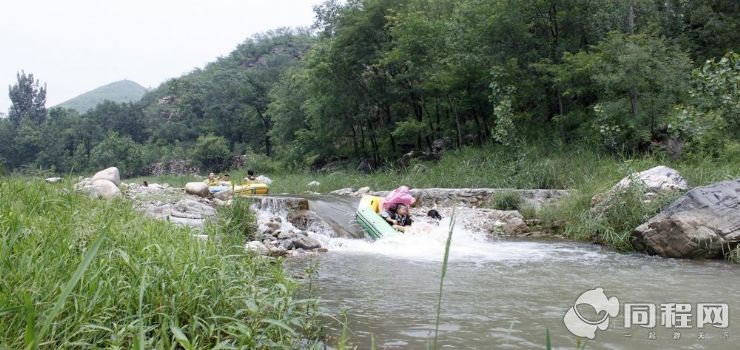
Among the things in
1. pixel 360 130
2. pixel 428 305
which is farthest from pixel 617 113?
pixel 360 130

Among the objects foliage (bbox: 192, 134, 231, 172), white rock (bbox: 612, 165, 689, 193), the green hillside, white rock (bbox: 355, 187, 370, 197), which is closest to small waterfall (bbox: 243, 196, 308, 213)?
white rock (bbox: 355, 187, 370, 197)

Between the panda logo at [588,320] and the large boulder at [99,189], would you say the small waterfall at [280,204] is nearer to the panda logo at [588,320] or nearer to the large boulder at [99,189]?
the large boulder at [99,189]

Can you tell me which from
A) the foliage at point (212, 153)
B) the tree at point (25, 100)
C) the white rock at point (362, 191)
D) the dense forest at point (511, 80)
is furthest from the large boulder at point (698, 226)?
the tree at point (25, 100)

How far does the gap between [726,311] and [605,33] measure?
13744mm

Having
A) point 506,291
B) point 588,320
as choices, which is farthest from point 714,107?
point 588,320

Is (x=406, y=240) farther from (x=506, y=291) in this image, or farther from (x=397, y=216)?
(x=506, y=291)

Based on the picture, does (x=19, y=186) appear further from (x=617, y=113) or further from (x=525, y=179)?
(x=617, y=113)

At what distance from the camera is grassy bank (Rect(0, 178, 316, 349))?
2.07 metres

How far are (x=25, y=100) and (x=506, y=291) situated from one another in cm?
9049

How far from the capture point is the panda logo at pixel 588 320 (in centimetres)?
353

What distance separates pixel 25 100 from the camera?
76000 mm

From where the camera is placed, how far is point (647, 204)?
8.11 m

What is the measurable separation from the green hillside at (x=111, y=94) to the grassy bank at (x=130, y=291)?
516 feet

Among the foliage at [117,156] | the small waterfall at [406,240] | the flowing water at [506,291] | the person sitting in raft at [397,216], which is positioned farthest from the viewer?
the foliage at [117,156]
